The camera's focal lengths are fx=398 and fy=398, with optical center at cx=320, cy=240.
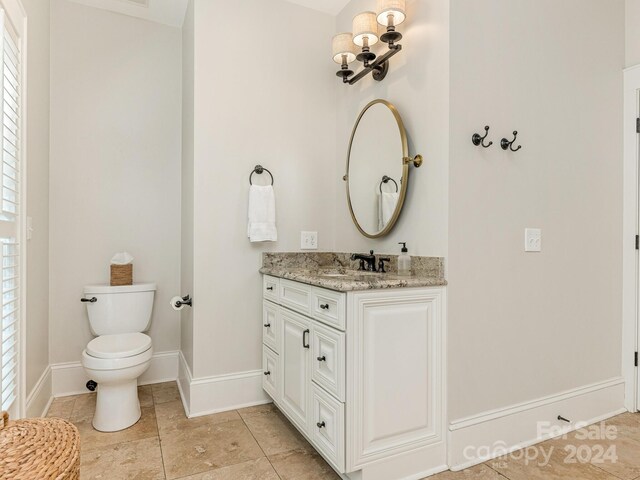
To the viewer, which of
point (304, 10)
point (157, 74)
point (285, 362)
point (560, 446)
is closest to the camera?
point (560, 446)

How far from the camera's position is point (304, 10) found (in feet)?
9.12

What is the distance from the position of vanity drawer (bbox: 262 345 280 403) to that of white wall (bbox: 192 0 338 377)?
9cm

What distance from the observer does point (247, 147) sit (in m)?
2.59

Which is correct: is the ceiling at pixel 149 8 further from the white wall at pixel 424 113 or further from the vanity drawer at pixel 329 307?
the vanity drawer at pixel 329 307

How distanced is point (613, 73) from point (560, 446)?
2.23 m

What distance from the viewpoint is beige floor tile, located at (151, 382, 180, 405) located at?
266cm

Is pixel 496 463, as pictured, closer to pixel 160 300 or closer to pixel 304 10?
pixel 160 300

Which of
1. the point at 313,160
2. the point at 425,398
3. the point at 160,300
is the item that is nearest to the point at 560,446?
the point at 425,398

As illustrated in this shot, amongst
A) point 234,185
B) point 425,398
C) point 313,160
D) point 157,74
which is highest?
point 157,74

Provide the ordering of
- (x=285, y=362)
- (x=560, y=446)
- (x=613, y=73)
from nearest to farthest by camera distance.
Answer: (x=560, y=446) < (x=285, y=362) < (x=613, y=73)

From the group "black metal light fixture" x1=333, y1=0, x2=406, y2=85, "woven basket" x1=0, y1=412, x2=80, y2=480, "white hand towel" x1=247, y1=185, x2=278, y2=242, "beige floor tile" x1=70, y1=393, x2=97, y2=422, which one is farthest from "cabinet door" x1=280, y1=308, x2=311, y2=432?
"black metal light fixture" x1=333, y1=0, x2=406, y2=85

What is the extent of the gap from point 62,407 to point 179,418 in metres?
0.81

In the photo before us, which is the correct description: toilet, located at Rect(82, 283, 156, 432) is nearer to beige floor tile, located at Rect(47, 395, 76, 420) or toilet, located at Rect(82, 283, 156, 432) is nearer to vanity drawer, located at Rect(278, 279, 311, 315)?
beige floor tile, located at Rect(47, 395, 76, 420)

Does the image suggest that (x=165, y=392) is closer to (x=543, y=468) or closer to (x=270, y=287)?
(x=270, y=287)
